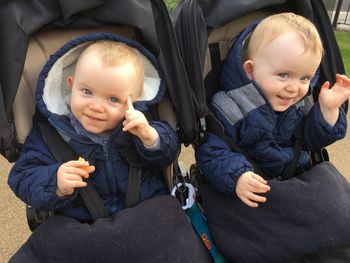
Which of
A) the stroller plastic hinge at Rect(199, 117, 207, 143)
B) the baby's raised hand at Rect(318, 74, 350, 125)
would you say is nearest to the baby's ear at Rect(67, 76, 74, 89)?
the stroller plastic hinge at Rect(199, 117, 207, 143)

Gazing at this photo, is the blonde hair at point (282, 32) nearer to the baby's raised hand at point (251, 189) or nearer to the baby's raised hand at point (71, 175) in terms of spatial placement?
the baby's raised hand at point (251, 189)

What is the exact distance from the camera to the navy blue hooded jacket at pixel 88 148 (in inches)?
59.1

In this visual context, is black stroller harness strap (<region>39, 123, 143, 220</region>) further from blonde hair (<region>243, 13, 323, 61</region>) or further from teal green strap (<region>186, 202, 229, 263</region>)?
blonde hair (<region>243, 13, 323, 61</region>)

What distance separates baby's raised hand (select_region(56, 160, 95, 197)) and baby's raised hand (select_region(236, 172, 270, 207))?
1.66 feet

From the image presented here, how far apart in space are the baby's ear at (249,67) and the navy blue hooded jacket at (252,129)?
0.03 metres

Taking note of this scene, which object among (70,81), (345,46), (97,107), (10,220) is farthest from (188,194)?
(345,46)

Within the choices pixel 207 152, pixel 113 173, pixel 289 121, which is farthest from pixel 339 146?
pixel 113 173

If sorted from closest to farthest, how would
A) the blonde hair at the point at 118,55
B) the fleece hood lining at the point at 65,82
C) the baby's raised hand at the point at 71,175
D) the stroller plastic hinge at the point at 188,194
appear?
the baby's raised hand at the point at 71,175
the blonde hair at the point at 118,55
the fleece hood lining at the point at 65,82
the stroller plastic hinge at the point at 188,194

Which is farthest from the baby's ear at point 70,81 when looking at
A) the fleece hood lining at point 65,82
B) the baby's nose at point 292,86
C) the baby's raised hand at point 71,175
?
the baby's nose at point 292,86

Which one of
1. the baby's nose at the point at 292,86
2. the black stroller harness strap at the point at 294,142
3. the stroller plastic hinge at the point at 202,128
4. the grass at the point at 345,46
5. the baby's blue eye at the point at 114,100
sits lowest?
the grass at the point at 345,46

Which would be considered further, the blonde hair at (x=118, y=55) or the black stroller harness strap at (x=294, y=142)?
the black stroller harness strap at (x=294, y=142)

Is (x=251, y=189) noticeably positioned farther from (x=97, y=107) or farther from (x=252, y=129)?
(x=97, y=107)

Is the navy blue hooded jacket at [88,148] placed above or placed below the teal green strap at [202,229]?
above

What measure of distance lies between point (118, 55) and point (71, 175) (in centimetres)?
42
